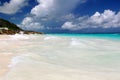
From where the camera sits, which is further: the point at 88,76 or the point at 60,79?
the point at 88,76

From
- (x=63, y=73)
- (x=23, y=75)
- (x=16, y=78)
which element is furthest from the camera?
(x=63, y=73)

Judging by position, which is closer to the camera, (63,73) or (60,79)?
(60,79)

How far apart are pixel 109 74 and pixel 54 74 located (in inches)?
76.2

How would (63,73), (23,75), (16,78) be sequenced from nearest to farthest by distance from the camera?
(16,78) < (23,75) < (63,73)

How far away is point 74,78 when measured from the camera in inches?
241

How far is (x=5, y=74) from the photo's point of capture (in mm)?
6371

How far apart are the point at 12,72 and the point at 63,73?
5.72 feet

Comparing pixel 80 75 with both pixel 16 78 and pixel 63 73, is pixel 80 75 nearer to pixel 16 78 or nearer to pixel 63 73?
pixel 63 73

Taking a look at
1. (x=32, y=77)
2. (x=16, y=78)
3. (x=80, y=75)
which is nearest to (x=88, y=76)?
(x=80, y=75)

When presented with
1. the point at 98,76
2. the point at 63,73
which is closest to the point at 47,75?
the point at 63,73

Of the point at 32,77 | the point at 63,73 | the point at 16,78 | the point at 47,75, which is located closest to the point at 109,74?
the point at 63,73

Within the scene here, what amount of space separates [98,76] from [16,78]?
265cm

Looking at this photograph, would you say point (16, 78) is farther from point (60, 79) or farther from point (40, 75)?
point (60, 79)

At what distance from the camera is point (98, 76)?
21.2 ft
